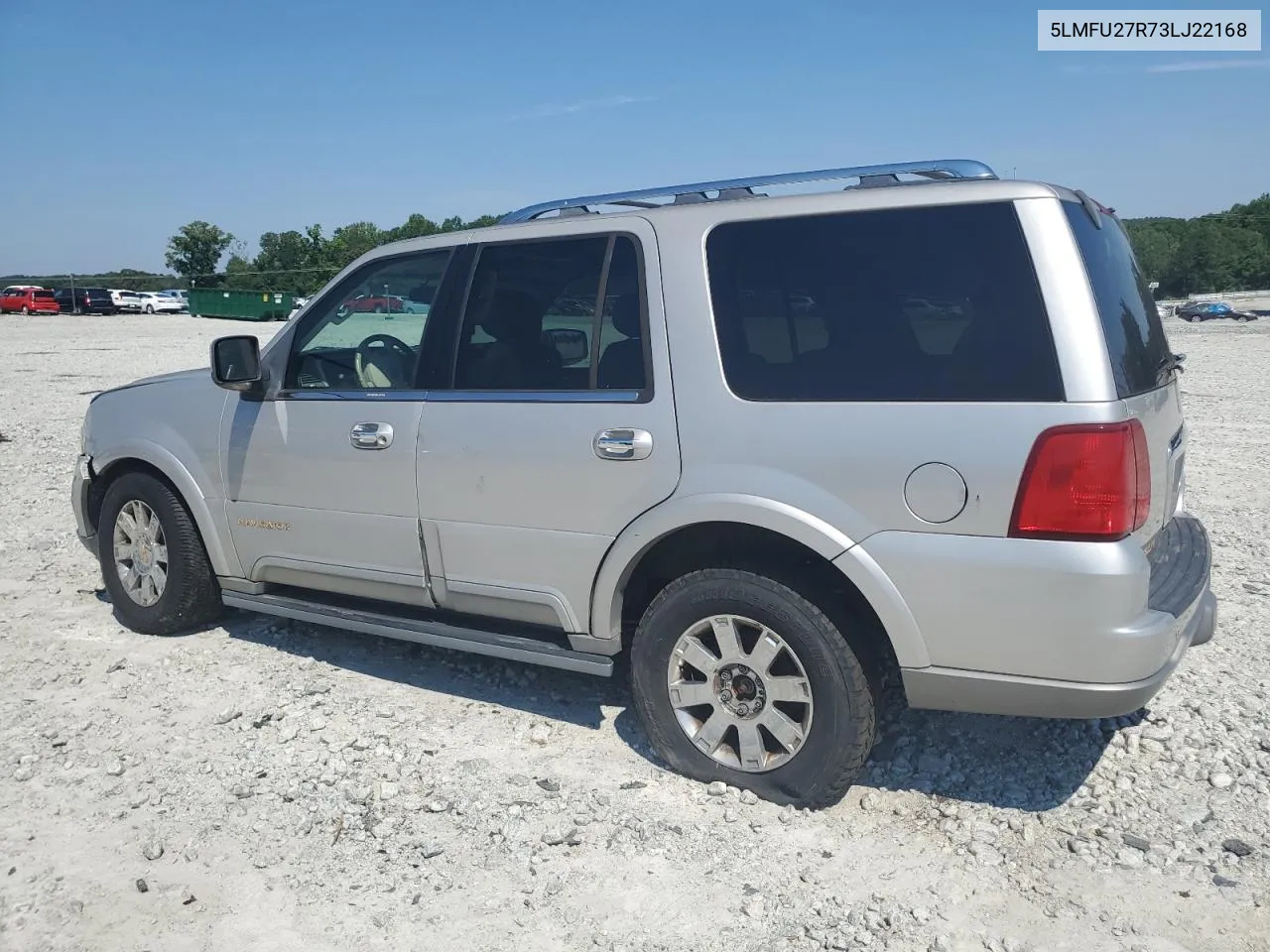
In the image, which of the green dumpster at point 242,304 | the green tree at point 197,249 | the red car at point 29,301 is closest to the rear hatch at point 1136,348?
the green dumpster at point 242,304

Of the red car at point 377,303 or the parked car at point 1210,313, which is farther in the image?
the parked car at point 1210,313

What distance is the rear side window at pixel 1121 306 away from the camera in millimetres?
3266

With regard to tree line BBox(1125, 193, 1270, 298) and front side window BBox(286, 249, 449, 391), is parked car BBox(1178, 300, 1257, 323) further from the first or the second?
front side window BBox(286, 249, 449, 391)

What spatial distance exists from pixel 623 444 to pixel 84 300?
60.9 m

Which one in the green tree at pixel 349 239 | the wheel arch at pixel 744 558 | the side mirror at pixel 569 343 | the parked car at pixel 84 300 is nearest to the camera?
the wheel arch at pixel 744 558

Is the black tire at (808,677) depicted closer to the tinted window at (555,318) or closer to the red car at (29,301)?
the tinted window at (555,318)

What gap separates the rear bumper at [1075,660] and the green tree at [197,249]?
284ft

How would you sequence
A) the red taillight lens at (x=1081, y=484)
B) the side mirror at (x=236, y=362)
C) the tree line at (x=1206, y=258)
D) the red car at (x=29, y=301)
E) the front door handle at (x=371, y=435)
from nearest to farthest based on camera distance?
the red taillight lens at (x=1081, y=484)
the front door handle at (x=371, y=435)
the side mirror at (x=236, y=362)
the red car at (x=29, y=301)
the tree line at (x=1206, y=258)

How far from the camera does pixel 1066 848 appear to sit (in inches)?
137

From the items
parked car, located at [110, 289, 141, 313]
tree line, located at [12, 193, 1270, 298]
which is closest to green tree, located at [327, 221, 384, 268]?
tree line, located at [12, 193, 1270, 298]

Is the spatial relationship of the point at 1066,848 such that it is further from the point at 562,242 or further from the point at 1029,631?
the point at 562,242

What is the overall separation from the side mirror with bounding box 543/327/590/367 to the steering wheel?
2.38ft

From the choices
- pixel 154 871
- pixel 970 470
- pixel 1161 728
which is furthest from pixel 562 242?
pixel 1161 728

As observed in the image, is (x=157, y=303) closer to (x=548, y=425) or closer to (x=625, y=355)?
(x=548, y=425)
